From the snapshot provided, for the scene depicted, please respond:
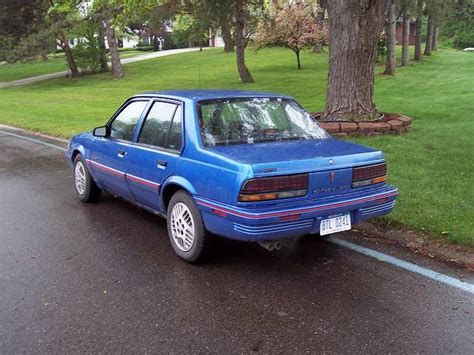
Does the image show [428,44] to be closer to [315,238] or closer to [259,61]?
[259,61]

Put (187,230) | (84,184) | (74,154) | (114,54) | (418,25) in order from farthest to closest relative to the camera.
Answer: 1. (114,54)
2. (418,25)
3. (74,154)
4. (84,184)
5. (187,230)

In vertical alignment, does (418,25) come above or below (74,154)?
above

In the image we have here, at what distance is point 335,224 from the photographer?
4316 millimetres

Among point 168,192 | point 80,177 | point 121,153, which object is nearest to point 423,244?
point 168,192

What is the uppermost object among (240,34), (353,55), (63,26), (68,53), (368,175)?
(63,26)

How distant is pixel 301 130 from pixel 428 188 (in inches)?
85.1

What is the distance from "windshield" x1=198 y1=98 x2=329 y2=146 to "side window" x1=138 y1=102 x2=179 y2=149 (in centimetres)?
41

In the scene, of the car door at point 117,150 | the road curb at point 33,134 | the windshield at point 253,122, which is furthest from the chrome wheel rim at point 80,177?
the road curb at point 33,134

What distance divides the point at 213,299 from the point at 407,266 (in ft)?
5.72

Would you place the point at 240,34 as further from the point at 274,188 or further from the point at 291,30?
the point at 274,188

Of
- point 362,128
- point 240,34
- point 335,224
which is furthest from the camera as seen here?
point 240,34

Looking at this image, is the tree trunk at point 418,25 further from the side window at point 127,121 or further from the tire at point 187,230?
the tire at point 187,230

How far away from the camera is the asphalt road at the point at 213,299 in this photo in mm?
3350

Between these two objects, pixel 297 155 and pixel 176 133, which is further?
pixel 176 133
